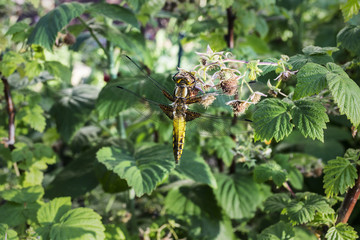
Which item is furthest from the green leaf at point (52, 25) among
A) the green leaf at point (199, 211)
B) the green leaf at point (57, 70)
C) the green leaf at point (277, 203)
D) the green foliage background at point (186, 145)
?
the green leaf at point (277, 203)

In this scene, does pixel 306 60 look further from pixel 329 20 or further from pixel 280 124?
pixel 329 20

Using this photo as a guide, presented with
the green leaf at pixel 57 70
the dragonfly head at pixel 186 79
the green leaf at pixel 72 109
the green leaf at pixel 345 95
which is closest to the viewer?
the green leaf at pixel 345 95

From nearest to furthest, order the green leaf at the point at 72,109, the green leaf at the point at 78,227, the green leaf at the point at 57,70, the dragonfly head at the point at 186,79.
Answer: the dragonfly head at the point at 186,79 → the green leaf at the point at 78,227 → the green leaf at the point at 57,70 → the green leaf at the point at 72,109

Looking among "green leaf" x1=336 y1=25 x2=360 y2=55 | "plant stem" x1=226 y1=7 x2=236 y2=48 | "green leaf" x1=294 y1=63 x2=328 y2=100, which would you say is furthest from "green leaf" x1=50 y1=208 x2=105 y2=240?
"plant stem" x1=226 y1=7 x2=236 y2=48

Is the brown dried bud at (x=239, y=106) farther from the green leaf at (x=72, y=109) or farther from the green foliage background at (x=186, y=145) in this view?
the green leaf at (x=72, y=109)

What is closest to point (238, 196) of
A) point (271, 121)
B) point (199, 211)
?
point (199, 211)

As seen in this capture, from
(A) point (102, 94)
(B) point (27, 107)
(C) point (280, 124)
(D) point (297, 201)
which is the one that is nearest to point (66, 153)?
(B) point (27, 107)

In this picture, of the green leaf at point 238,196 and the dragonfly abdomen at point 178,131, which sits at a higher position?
the dragonfly abdomen at point 178,131

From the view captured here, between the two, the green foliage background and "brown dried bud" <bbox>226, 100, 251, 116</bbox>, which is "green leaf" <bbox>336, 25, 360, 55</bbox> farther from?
"brown dried bud" <bbox>226, 100, 251, 116</bbox>
